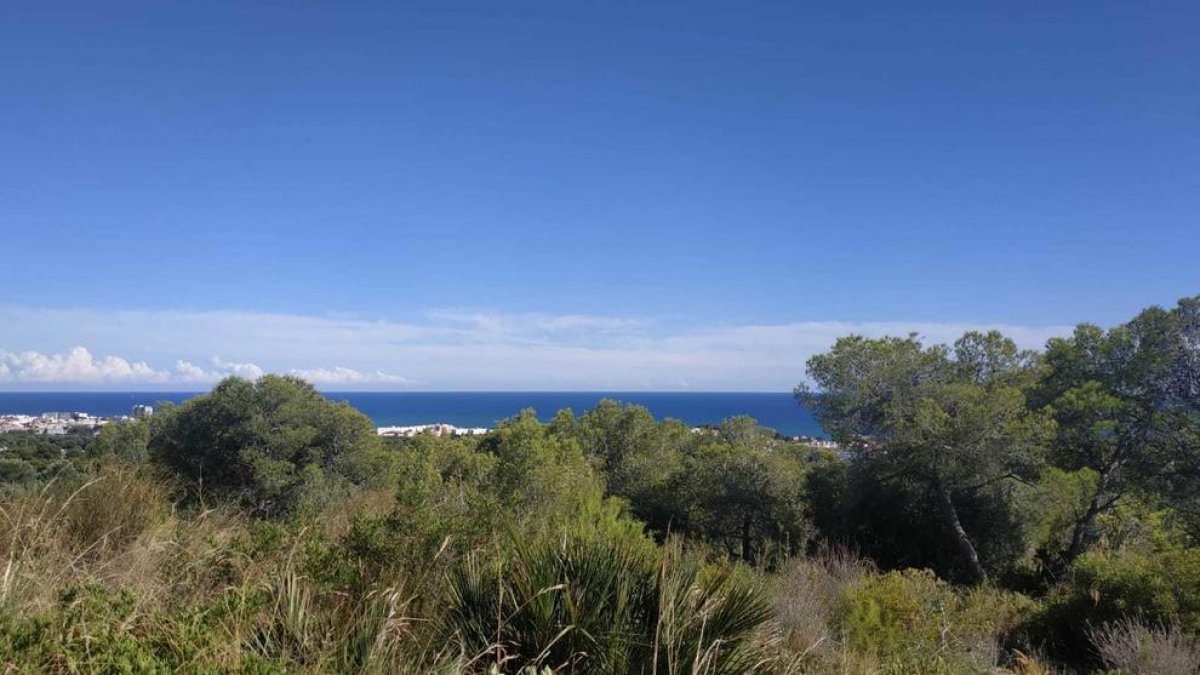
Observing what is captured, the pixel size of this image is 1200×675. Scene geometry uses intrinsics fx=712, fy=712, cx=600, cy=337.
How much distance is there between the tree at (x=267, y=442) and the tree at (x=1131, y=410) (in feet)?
58.7

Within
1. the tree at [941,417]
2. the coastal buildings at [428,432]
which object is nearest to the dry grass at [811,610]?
the tree at [941,417]

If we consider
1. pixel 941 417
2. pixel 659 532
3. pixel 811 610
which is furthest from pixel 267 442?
pixel 941 417

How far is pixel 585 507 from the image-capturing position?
6309mm

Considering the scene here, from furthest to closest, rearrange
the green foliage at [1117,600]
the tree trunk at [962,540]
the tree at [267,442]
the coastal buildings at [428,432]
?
the coastal buildings at [428,432], the tree trunk at [962,540], the tree at [267,442], the green foliage at [1117,600]

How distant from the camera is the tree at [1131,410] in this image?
17.0 metres

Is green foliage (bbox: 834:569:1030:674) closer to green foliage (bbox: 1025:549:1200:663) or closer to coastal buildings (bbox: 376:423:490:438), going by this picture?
green foliage (bbox: 1025:549:1200:663)

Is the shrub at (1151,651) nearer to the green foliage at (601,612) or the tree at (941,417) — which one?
the tree at (941,417)

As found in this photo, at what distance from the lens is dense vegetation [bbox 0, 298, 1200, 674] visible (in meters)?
3.52

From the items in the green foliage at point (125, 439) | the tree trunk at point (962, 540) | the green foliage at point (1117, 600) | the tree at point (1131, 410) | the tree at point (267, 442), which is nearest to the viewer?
the green foliage at point (1117, 600)

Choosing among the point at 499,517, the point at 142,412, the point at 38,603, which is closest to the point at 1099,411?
the point at 499,517

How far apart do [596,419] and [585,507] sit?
1880 centimetres

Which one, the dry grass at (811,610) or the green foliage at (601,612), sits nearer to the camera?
the green foliage at (601,612)

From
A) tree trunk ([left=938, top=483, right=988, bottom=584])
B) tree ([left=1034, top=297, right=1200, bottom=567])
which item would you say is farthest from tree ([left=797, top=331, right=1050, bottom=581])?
tree ([left=1034, top=297, right=1200, bottom=567])

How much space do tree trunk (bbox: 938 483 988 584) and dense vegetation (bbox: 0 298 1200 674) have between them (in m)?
0.09
